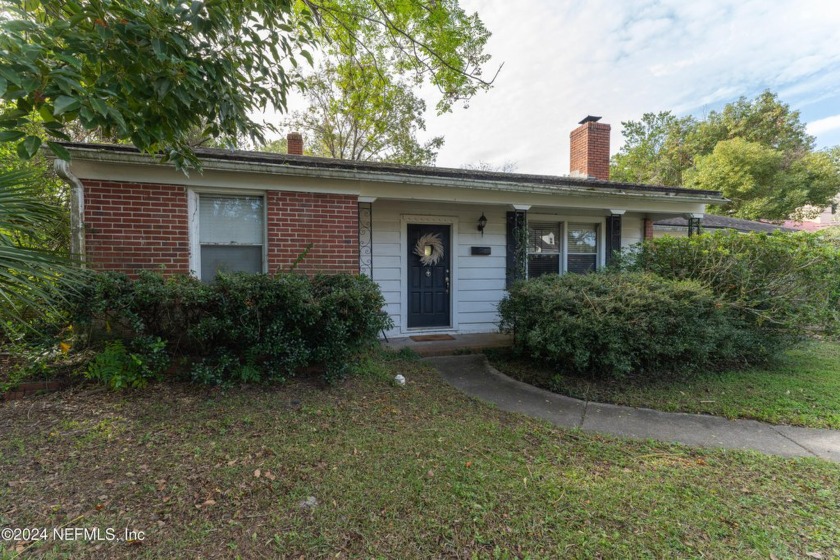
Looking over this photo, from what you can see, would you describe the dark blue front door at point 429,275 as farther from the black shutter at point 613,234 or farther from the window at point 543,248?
the black shutter at point 613,234

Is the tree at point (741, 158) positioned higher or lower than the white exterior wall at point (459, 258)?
higher

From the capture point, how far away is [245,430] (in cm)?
317

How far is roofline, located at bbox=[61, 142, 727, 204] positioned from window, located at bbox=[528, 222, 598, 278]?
3.73 feet

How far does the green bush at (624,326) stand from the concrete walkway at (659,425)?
61 cm

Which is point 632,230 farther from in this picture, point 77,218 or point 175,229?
point 77,218

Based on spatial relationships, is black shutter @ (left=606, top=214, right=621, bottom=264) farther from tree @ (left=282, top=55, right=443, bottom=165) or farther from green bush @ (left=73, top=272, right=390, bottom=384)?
tree @ (left=282, top=55, right=443, bottom=165)

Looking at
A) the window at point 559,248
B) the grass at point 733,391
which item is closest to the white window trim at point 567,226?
the window at point 559,248

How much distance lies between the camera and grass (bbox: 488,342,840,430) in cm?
390

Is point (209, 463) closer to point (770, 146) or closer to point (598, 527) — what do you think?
point (598, 527)

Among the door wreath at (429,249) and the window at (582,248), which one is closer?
the door wreath at (429,249)

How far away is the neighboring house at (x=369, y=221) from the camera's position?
15.1 ft

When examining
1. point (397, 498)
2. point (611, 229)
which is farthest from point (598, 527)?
point (611, 229)

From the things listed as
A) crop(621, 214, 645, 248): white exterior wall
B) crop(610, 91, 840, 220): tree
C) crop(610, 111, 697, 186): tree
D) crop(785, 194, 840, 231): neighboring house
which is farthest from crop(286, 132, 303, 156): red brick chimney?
crop(610, 111, 697, 186): tree

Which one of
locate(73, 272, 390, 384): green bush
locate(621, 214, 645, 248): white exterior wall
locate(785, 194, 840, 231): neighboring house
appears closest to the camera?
locate(73, 272, 390, 384): green bush
